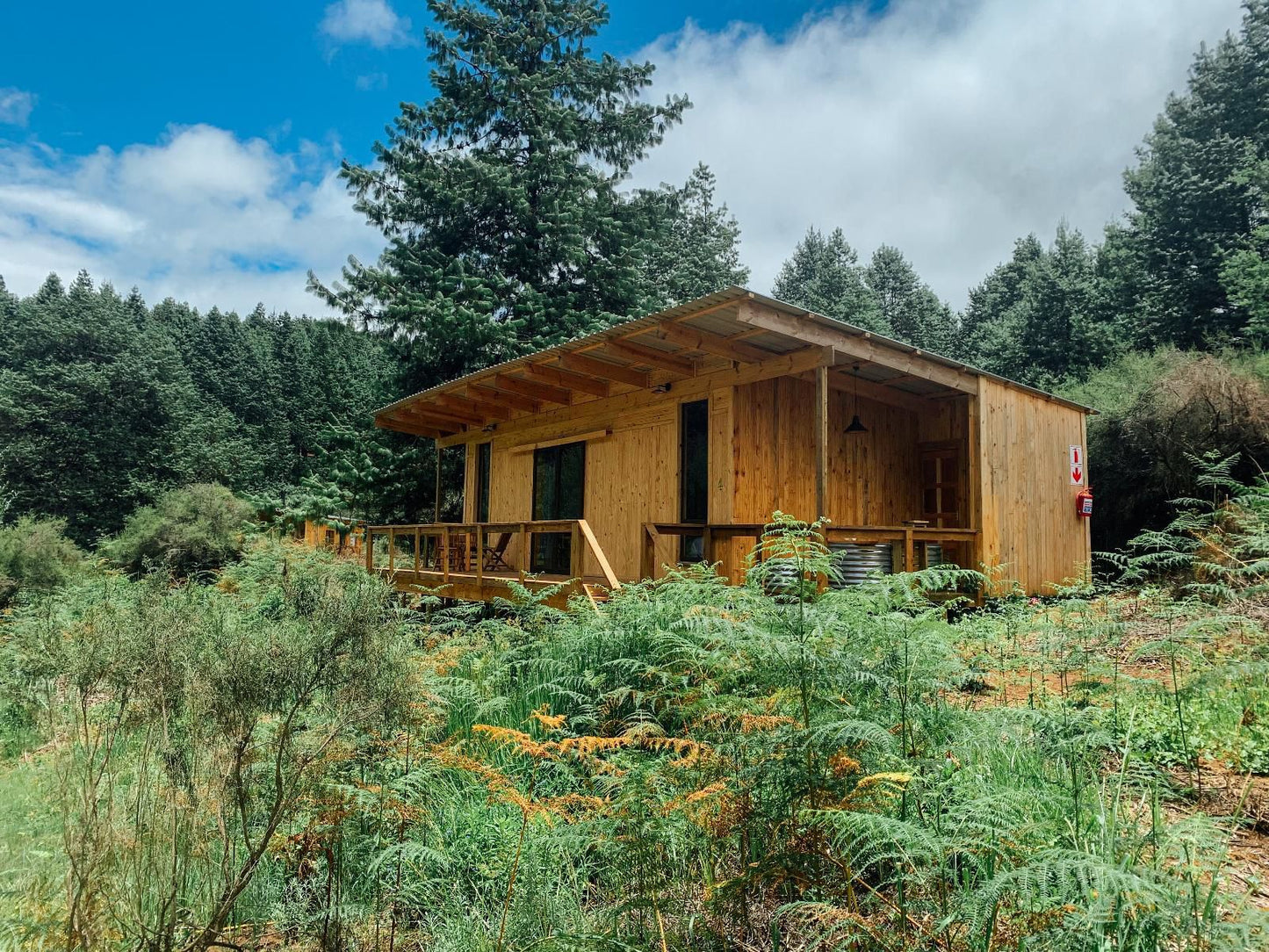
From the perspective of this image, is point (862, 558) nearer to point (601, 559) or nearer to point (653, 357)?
point (601, 559)

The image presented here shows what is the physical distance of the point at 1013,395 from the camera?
32.2ft

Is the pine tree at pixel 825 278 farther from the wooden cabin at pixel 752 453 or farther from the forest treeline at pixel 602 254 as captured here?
the wooden cabin at pixel 752 453

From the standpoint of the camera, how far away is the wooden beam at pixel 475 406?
11.8m

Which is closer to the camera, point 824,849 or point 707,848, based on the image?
point 824,849

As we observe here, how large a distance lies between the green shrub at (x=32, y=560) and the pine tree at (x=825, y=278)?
2613cm

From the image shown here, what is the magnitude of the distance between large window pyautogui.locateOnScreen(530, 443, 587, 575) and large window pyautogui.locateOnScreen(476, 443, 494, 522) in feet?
6.01

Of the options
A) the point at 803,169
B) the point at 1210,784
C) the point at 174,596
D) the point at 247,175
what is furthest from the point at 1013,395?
the point at 247,175

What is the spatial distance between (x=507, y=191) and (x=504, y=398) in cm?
917

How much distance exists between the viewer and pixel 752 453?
8703 mm

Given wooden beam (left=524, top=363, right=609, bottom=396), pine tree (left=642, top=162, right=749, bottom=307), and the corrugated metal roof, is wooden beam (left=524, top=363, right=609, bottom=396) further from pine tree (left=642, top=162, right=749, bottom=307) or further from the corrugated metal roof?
pine tree (left=642, top=162, right=749, bottom=307)

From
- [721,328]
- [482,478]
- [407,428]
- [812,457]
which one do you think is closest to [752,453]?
[812,457]

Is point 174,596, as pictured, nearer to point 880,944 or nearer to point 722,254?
point 880,944

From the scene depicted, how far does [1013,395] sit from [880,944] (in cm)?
959

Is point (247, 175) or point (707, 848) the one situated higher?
point (247, 175)
